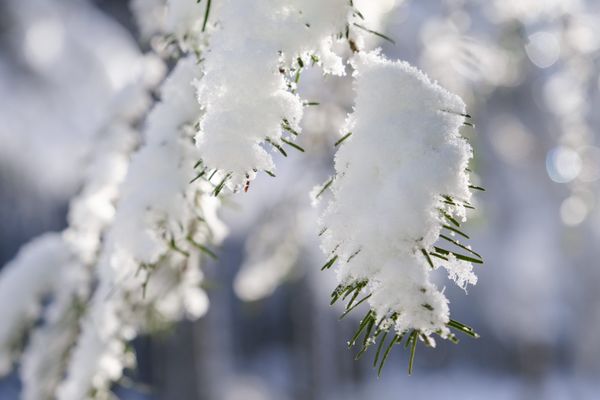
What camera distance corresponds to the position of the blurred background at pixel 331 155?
281cm

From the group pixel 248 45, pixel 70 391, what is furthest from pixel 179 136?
pixel 70 391

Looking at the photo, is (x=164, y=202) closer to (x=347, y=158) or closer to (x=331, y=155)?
(x=347, y=158)

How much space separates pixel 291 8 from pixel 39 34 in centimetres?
516

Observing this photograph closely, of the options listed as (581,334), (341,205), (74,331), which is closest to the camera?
(341,205)

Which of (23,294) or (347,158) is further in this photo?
(23,294)

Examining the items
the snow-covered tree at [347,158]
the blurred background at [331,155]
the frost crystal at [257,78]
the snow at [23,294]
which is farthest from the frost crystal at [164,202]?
the snow at [23,294]

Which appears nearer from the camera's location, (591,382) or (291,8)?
(291,8)

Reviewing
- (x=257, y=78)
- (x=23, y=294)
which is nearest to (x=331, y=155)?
(x=23, y=294)

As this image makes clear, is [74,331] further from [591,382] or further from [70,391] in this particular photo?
[591,382]

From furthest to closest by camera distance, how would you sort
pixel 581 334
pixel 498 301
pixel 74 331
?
pixel 498 301 → pixel 581 334 → pixel 74 331

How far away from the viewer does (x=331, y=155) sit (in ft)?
14.0

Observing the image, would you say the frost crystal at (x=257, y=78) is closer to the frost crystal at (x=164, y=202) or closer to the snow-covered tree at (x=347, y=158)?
the snow-covered tree at (x=347, y=158)

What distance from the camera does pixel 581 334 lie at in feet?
21.9

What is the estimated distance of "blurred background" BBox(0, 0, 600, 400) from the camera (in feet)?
9.22
